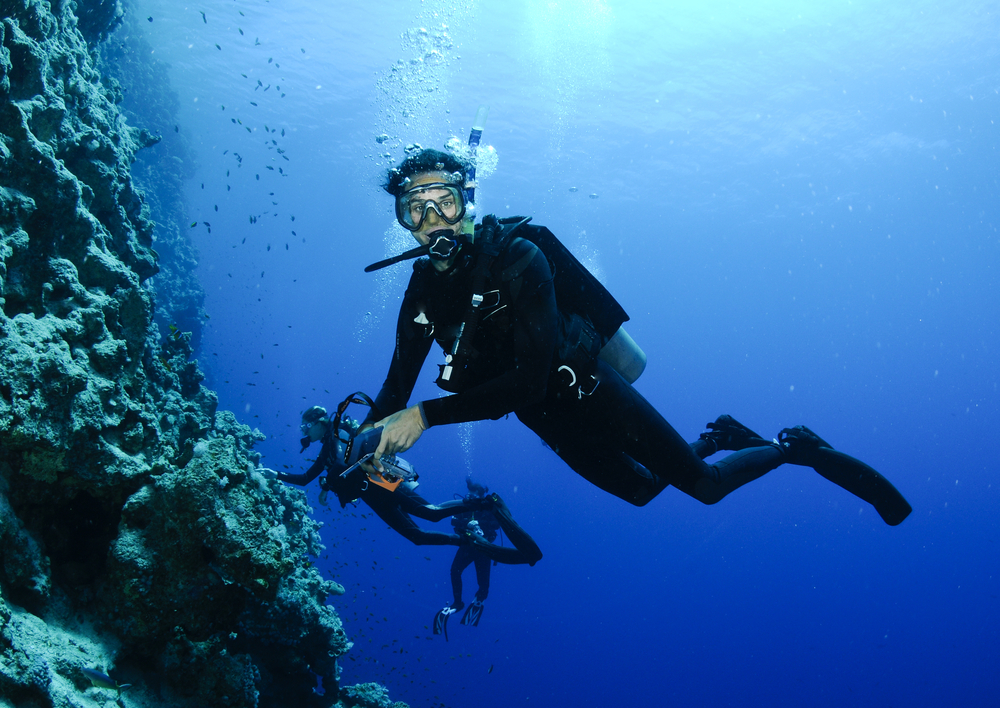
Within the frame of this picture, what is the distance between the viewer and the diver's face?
9.98 feet

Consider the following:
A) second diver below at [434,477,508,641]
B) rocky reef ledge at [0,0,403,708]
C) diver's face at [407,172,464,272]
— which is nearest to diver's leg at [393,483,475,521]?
second diver below at [434,477,508,641]

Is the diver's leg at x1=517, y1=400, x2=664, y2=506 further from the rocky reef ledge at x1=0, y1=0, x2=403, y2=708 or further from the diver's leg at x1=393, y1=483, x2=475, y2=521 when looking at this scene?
the diver's leg at x1=393, y1=483, x2=475, y2=521

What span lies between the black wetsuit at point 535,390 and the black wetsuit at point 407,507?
437 cm

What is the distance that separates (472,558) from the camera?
12.8 meters

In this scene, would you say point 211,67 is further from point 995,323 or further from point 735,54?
point 995,323

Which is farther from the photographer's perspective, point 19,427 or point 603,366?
point 603,366

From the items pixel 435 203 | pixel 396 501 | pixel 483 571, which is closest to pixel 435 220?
pixel 435 203

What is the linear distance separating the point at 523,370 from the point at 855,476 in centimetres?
364

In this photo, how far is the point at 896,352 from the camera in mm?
80875

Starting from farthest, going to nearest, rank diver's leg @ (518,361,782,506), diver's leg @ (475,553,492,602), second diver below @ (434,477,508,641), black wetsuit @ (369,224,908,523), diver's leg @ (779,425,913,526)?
1. diver's leg @ (475,553,492,602)
2. second diver below @ (434,477,508,641)
3. diver's leg @ (779,425,913,526)
4. diver's leg @ (518,361,782,506)
5. black wetsuit @ (369,224,908,523)

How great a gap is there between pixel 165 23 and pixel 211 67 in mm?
3084

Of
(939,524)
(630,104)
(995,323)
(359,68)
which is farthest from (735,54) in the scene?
(939,524)

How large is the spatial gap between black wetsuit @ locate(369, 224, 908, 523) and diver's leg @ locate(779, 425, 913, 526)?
240 millimetres

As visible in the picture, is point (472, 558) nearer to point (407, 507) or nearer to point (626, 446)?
point (407, 507)
